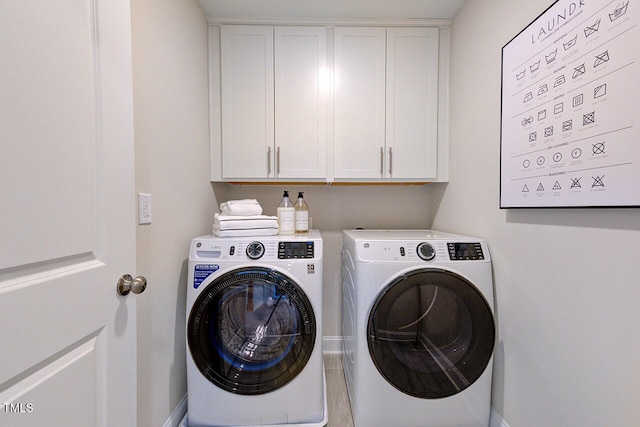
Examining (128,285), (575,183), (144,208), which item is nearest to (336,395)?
(128,285)

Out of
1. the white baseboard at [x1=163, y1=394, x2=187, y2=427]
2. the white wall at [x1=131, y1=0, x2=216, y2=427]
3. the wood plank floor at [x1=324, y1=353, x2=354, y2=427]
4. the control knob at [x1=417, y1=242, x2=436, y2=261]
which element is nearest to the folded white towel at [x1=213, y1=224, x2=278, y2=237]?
the white wall at [x1=131, y1=0, x2=216, y2=427]

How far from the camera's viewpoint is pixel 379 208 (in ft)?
7.13

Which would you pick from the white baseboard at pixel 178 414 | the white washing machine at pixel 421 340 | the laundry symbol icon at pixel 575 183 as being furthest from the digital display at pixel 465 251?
the white baseboard at pixel 178 414

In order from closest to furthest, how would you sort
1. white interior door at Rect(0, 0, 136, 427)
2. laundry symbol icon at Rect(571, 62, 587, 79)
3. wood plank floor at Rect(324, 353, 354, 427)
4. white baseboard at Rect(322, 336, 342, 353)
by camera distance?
white interior door at Rect(0, 0, 136, 427) < laundry symbol icon at Rect(571, 62, 587, 79) < wood plank floor at Rect(324, 353, 354, 427) < white baseboard at Rect(322, 336, 342, 353)

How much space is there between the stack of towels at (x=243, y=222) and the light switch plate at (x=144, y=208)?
0.37 meters

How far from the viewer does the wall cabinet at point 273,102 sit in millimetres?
1758

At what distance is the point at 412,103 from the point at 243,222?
1.42 m

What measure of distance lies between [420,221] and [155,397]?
81.0 inches

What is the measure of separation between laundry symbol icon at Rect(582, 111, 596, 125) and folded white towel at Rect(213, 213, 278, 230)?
1.39 metres

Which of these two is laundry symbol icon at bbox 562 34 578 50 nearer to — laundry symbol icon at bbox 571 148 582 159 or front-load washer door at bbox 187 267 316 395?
laundry symbol icon at bbox 571 148 582 159

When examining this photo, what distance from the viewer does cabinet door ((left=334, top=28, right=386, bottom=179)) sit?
177 centimetres

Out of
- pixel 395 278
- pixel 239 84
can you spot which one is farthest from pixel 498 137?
pixel 239 84

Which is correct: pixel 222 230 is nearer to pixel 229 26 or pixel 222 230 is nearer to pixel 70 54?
pixel 70 54

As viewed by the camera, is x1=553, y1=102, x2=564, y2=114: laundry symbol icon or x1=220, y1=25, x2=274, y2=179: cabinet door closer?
x1=553, y1=102, x2=564, y2=114: laundry symbol icon
